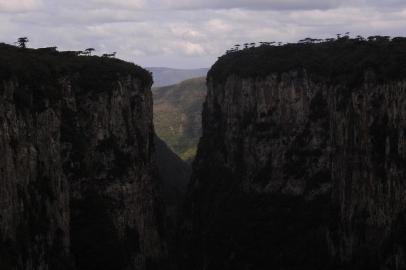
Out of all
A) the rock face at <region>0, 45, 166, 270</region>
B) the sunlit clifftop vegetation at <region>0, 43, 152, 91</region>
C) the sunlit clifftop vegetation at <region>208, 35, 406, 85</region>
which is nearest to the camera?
the rock face at <region>0, 45, 166, 270</region>

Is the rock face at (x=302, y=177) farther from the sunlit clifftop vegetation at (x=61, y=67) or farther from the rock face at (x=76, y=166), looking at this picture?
the sunlit clifftop vegetation at (x=61, y=67)

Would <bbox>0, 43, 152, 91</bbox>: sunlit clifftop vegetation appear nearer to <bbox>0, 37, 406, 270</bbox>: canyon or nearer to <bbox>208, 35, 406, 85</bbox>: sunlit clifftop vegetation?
<bbox>0, 37, 406, 270</bbox>: canyon

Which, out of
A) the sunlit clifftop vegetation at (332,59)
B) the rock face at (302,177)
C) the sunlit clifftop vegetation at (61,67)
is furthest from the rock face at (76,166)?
the sunlit clifftop vegetation at (332,59)

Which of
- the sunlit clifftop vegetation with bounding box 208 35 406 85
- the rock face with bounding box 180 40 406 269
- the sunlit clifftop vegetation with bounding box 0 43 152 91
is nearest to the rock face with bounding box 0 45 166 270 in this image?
the sunlit clifftop vegetation with bounding box 0 43 152 91

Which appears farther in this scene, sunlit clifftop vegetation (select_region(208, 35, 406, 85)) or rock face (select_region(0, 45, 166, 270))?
sunlit clifftop vegetation (select_region(208, 35, 406, 85))

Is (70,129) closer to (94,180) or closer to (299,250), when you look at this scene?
(94,180)

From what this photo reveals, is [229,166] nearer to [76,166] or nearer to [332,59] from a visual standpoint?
[332,59]
